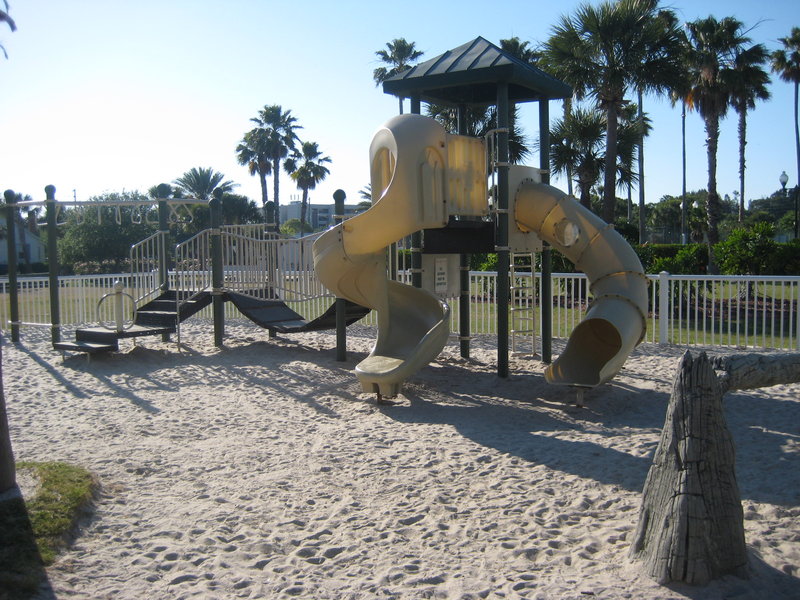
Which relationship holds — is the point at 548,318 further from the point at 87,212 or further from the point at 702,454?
the point at 87,212

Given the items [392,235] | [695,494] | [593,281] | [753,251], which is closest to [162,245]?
[392,235]

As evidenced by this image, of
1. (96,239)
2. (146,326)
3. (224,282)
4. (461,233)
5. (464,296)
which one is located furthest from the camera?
(96,239)

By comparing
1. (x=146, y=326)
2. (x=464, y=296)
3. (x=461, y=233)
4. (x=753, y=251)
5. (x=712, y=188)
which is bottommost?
(x=146, y=326)

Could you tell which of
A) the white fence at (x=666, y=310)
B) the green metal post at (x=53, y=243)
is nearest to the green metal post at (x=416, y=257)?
the white fence at (x=666, y=310)

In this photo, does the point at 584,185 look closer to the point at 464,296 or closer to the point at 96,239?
the point at 464,296

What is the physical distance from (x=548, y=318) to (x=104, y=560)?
7411 millimetres

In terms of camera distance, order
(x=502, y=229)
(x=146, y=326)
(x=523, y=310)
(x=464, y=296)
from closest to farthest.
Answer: (x=502, y=229) → (x=464, y=296) → (x=523, y=310) → (x=146, y=326)

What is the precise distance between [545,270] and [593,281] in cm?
184

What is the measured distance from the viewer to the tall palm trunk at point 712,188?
24.0 meters

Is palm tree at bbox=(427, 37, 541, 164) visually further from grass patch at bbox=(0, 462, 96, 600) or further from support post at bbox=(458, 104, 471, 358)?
grass patch at bbox=(0, 462, 96, 600)

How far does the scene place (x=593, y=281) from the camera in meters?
8.55

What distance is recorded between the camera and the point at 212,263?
40.8ft

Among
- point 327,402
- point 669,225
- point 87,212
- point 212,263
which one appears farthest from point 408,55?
point 669,225

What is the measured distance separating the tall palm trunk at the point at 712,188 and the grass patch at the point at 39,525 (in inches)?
876
